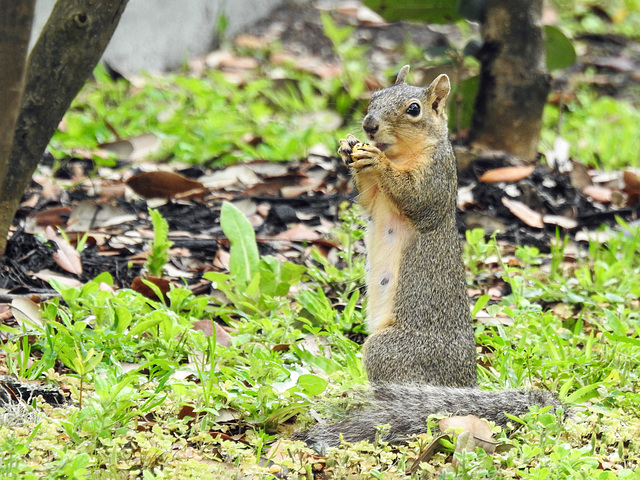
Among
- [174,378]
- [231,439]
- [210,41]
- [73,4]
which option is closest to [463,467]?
[231,439]

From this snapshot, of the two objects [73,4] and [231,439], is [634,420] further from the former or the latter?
[73,4]

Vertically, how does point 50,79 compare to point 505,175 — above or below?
above

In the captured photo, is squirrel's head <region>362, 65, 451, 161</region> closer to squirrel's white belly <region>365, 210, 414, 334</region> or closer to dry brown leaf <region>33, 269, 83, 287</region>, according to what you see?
squirrel's white belly <region>365, 210, 414, 334</region>

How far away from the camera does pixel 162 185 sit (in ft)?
15.9

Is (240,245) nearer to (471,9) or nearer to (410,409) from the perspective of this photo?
(410,409)

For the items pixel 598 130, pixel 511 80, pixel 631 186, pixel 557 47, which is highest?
pixel 557 47

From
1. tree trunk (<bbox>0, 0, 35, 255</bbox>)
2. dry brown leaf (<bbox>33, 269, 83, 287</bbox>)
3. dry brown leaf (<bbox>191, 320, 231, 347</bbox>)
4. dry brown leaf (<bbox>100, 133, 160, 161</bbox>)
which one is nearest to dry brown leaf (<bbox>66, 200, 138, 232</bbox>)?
dry brown leaf (<bbox>33, 269, 83, 287</bbox>)

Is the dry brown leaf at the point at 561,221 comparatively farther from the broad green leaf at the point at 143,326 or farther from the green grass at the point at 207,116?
the broad green leaf at the point at 143,326

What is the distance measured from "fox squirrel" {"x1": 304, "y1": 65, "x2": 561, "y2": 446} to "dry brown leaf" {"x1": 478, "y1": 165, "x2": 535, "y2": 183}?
68.2 inches

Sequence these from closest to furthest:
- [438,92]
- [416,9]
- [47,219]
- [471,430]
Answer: [471,430] → [438,92] → [47,219] → [416,9]

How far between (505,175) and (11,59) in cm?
302

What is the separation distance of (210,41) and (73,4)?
4.28 metres

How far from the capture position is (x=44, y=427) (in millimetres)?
2549

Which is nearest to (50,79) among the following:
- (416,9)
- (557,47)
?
(416,9)
